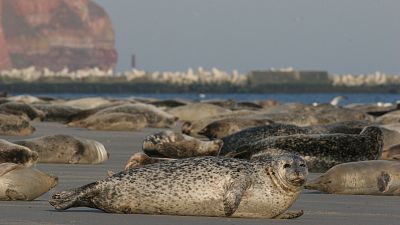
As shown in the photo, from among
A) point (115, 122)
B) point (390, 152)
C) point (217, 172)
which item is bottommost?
point (115, 122)

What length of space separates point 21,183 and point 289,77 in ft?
268

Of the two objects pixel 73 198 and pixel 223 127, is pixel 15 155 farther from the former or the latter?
pixel 223 127

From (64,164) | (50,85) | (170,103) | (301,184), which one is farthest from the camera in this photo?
(50,85)

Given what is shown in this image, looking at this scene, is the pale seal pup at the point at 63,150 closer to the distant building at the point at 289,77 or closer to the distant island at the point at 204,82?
the distant island at the point at 204,82

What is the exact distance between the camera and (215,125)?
12.8 meters

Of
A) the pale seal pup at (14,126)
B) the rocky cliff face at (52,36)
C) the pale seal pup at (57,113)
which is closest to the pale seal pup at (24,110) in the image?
the pale seal pup at (57,113)

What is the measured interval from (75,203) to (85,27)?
192m

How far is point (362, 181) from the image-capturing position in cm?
729

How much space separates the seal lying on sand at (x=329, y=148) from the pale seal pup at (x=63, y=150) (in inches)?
46.5

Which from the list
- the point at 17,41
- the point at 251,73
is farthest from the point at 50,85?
the point at 17,41

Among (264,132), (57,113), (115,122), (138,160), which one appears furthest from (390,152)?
(57,113)

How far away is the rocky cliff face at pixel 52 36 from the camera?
18375cm

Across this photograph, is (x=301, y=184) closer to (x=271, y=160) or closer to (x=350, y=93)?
(x=271, y=160)

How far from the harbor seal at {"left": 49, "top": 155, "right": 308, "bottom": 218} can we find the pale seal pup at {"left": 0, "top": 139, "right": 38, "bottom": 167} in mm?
1708
